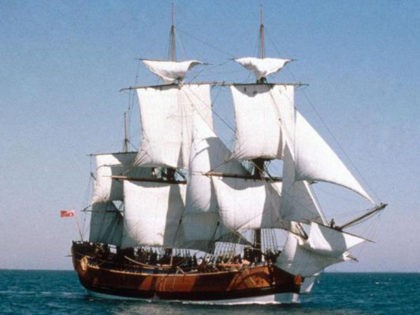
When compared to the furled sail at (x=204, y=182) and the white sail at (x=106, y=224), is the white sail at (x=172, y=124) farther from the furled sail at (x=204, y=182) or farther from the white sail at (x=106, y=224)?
the white sail at (x=106, y=224)

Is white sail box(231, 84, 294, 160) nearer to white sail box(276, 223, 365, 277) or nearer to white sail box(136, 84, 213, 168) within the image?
white sail box(136, 84, 213, 168)

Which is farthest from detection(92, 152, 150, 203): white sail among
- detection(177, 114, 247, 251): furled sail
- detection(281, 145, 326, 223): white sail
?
detection(281, 145, 326, 223): white sail

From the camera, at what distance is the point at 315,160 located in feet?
151

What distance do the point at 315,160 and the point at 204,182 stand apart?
10.1 metres

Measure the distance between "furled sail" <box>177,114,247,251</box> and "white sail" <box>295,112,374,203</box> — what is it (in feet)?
26.8

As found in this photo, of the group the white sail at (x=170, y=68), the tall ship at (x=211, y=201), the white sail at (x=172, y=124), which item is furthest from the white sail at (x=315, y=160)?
the white sail at (x=170, y=68)

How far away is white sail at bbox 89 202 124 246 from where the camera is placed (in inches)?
2496

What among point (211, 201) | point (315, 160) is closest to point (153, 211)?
point (211, 201)

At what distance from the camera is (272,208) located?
173ft

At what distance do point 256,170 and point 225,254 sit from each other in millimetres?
6670

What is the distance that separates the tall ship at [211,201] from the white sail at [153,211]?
0.27ft

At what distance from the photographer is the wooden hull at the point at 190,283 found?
4878 centimetres

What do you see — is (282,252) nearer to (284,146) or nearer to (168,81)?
(284,146)

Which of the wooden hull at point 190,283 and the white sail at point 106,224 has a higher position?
the white sail at point 106,224
